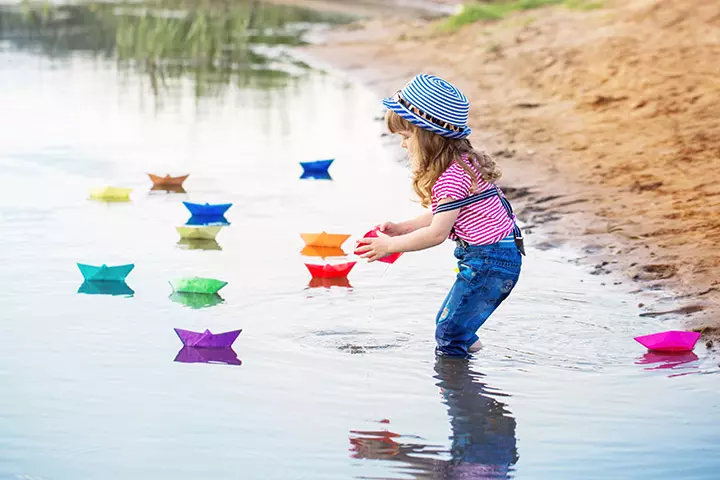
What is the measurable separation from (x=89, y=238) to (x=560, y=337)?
3.25 m

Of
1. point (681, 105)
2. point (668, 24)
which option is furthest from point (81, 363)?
point (668, 24)

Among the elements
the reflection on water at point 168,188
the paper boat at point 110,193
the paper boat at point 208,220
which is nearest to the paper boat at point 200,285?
the paper boat at point 208,220

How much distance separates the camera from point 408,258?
24.6 ft

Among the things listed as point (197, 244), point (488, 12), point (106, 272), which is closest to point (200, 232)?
point (197, 244)

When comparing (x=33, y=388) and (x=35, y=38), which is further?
(x=35, y=38)

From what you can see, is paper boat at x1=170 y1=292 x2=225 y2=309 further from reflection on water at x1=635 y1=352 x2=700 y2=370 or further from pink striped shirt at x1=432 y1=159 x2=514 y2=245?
reflection on water at x1=635 y1=352 x2=700 y2=370

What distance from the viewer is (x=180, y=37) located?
70.7 ft

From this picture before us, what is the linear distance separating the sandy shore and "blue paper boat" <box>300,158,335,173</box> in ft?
4.72

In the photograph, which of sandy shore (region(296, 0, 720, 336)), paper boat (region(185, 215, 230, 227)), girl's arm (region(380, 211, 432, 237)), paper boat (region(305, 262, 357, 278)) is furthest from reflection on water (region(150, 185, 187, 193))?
girl's arm (region(380, 211, 432, 237))

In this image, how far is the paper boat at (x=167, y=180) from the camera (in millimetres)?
9344

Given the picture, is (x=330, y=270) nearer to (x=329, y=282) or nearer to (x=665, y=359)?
(x=329, y=282)

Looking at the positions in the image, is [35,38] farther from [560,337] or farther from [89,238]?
[560,337]

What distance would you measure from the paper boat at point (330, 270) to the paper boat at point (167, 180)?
9.00 ft

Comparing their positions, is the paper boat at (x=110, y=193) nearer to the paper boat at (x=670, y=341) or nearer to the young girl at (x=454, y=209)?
the young girl at (x=454, y=209)
